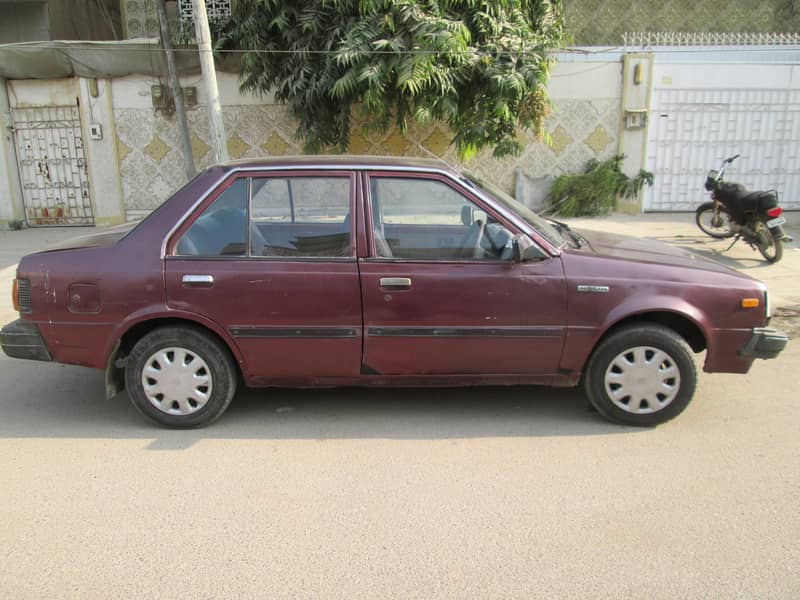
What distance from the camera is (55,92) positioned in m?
10.7

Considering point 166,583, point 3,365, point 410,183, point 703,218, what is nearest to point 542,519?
point 166,583

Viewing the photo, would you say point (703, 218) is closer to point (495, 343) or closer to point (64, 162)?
point (495, 343)

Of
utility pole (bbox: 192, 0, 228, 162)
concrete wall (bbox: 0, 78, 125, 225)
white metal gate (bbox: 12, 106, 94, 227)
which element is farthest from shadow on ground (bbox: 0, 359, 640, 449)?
white metal gate (bbox: 12, 106, 94, 227)

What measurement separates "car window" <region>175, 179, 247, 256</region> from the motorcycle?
664 cm

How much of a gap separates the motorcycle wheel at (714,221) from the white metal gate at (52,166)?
10.2m

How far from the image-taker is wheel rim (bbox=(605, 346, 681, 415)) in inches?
153

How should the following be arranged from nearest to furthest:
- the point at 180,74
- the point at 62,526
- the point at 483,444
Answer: the point at 62,526 → the point at 483,444 → the point at 180,74

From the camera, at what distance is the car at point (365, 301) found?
385 cm

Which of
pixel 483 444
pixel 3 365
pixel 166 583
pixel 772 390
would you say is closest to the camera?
pixel 166 583

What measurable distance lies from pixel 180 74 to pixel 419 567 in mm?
10013

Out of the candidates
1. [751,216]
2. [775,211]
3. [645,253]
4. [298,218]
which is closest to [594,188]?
[751,216]

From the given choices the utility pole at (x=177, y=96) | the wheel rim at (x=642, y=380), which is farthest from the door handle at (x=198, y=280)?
the utility pole at (x=177, y=96)

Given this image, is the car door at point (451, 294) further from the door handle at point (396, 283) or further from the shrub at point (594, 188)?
the shrub at point (594, 188)

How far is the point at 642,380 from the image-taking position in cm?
391
